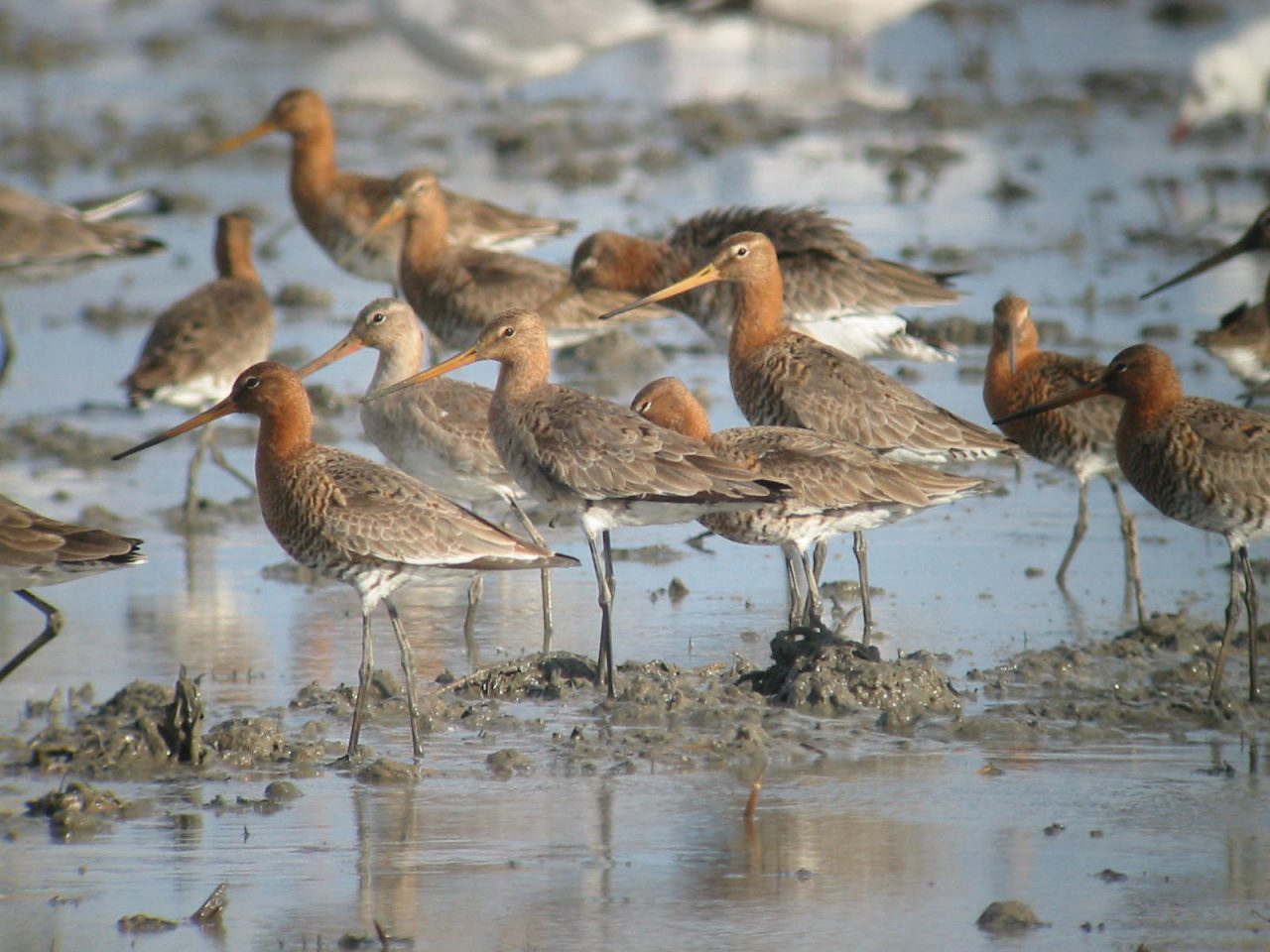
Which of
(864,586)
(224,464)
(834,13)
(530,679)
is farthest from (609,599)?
(834,13)

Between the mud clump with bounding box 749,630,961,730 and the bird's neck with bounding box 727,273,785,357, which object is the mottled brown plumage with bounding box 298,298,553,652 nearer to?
the bird's neck with bounding box 727,273,785,357

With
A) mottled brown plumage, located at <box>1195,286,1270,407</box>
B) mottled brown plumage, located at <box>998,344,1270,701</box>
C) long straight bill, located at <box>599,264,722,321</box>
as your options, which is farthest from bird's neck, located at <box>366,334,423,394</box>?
mottled brown plumage, located at <box>1195,286,1270,407</box>

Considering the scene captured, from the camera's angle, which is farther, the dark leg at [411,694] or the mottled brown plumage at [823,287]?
the mottled brown plumage at [823,287]

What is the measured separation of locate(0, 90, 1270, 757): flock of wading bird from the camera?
6707mm

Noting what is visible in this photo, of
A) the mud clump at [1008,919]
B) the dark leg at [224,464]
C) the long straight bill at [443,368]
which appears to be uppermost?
the long straight bill at [443,368]

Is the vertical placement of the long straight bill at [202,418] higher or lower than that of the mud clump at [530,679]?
higher

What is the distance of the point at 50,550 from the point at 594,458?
1.78 m

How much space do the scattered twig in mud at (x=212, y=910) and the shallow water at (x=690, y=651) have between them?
1.6 inches

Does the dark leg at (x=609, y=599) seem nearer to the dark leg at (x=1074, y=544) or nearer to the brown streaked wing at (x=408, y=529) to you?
the brown streaked wing at (x=408, y=529)

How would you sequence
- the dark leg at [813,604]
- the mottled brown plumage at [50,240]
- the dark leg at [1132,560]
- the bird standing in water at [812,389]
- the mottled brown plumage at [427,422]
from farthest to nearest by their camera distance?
the mottled brown plumage at [50,240] → the bird standing in water at [812,389] → the mottled brown plumage at [427,422] → the dark leg at [1132,560] → the dark leg at [813,604]

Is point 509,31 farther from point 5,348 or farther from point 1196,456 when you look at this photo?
point 1196,456

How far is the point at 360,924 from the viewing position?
5.06 metres

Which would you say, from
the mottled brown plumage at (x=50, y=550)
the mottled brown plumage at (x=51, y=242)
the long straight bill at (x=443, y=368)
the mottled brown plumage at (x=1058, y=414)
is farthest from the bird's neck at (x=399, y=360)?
the mottled brown plumage at (x=51, y=242)

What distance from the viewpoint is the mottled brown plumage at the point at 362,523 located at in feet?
21.4
